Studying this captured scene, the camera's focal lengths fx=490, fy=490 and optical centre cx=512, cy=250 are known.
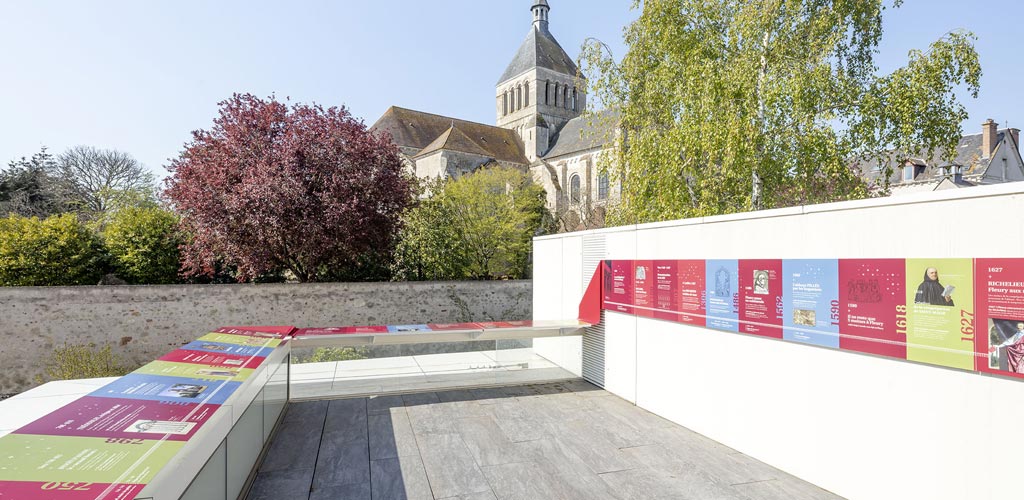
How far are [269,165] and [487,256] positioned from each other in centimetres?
763

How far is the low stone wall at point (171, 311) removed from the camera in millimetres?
10398

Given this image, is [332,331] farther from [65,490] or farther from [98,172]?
[98,172]

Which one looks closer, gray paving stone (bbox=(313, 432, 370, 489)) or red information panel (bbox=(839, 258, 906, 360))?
red information panel (bbox=(839, 258, 906, 360))

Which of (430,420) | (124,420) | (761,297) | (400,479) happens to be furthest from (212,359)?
(761,297)

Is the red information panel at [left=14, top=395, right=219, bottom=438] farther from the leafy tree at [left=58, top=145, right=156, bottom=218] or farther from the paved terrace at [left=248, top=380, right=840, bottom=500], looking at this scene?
the leafy tree at [left=58, top=145, right=156, bottom=218]

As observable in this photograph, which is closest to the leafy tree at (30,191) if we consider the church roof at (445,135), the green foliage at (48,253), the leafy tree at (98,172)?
the leafy tree at (98,172)

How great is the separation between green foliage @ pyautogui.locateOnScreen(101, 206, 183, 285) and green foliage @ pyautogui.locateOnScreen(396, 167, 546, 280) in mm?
5664

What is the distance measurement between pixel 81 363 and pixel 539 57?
44.7 metres

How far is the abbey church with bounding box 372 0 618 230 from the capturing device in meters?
34.5

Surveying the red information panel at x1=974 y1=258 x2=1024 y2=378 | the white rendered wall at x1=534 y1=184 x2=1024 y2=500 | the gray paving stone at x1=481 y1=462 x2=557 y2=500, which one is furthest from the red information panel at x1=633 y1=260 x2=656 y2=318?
the red information panel at x1=974 y1=258 x2=1024 y2=378

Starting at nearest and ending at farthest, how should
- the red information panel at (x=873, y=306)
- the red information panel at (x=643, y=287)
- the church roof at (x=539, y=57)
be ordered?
the red information panel at (x=873, y=306) → the red information panel at (x=643, y=287) → the church roof at (x=539, y=57)

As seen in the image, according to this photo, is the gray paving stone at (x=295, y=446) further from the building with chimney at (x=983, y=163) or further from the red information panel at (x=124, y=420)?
the building with chimney at (x=983, y=163)

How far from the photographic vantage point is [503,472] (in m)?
4.47

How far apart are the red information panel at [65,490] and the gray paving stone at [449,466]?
2678 millimetres
